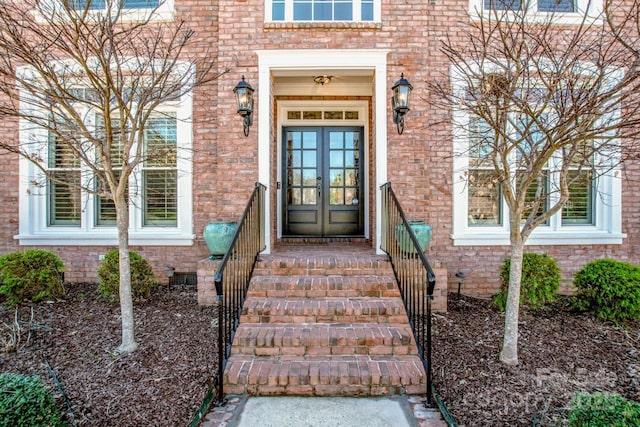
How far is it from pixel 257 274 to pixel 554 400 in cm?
295

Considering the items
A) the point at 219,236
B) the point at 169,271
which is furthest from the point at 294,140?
the point at 169,271

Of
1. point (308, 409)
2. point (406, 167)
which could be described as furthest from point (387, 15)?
point (308, 409)

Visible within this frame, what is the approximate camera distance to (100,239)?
504cm

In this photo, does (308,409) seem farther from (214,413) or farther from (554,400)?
(554,400)

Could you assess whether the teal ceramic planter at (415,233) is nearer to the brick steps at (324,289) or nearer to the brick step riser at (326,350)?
the brick steps at (324,289)

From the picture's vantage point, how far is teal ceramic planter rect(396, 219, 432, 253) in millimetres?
3662

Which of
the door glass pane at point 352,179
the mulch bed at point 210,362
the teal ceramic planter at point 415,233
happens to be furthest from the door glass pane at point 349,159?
the mulch bed at point 210,362

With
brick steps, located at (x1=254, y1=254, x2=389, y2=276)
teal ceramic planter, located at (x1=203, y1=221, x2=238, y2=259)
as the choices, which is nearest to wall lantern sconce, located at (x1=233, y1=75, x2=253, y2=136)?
teal ceramic planter, located at (x1=203, y1=221, x2=238, y2=259)

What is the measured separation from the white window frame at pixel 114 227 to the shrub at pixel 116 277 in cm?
76

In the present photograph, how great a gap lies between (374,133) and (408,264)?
2238 mm

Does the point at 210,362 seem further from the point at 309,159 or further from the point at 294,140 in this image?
the point at 294,140

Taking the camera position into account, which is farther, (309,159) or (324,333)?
(309,159)

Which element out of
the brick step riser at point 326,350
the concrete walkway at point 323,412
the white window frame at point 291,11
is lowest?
the concrete walkway at point 323,412

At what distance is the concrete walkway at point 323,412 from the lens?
2.27 m
